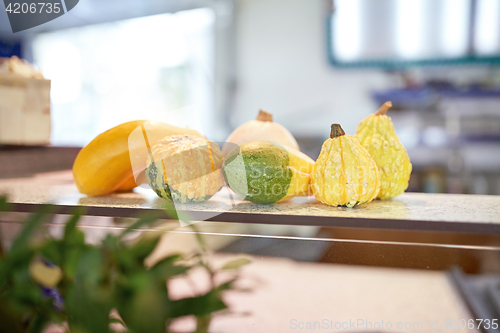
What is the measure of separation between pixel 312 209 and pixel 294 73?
223cm

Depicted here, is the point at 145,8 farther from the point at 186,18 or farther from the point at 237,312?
the point at 237,312

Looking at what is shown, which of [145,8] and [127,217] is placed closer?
[127,217]

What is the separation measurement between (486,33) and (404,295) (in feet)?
6.71

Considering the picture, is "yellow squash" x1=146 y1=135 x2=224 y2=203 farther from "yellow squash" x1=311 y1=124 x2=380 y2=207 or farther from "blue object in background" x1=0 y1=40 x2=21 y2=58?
"blue object in background" x1=0 y1=40 x2=21 y2=58

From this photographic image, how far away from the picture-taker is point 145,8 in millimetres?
2576

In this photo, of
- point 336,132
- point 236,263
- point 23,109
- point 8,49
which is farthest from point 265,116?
point 8,49

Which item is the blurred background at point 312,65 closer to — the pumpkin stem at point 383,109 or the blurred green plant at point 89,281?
the pumpkin stem at point 383,109

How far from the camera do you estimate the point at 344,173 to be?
35 cm

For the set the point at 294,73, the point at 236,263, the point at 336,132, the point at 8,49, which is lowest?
the point at 236,263

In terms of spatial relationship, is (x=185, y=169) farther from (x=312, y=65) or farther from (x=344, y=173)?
(x=312, y=65)

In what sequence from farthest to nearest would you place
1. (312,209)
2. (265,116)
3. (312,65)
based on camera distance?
(312,65)
(265,116)
(312,209)

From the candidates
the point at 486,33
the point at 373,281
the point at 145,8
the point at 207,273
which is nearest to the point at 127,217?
the point at 207,273

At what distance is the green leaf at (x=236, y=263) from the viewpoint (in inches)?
11.6

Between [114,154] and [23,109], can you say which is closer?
[114,154]
